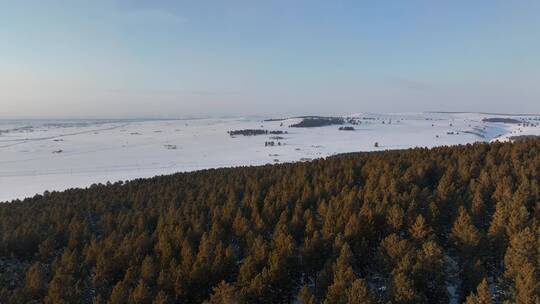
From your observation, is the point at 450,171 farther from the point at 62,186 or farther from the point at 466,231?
the point at 62,186

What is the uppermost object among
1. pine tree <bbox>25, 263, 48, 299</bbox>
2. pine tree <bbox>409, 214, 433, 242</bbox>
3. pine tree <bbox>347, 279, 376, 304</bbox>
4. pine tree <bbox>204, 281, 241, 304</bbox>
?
pine tree <bbox>409, 214, 433, 242</bbox>

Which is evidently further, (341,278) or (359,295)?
(341,278)

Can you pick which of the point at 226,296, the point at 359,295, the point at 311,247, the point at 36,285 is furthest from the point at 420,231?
the point at 36,285

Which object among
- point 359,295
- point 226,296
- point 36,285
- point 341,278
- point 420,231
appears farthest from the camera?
point 420,231

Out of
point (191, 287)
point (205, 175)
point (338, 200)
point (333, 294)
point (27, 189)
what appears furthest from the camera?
point (27, 189)

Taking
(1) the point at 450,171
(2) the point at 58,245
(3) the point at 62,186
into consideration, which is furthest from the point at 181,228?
(3) the point at 62,186

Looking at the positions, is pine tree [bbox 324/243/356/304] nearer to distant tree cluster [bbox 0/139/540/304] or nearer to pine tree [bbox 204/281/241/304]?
distant tree cluster [bbox 0/139/540/304]

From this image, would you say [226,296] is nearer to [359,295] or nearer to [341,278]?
[341,278]

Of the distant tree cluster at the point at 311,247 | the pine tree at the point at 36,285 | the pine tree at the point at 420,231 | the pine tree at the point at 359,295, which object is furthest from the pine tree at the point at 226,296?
the pine tree at the point at 420,231

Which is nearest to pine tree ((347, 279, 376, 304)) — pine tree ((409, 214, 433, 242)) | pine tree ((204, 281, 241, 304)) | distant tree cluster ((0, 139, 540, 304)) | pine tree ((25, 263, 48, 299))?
distant tree cluster ((0, 139, 540, 304))
